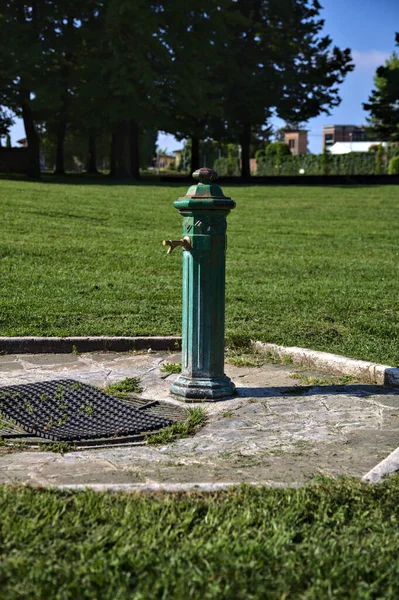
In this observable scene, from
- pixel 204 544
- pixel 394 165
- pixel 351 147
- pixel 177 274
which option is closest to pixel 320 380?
pixel 204 544

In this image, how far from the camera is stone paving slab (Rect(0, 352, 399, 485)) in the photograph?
12.3 feet

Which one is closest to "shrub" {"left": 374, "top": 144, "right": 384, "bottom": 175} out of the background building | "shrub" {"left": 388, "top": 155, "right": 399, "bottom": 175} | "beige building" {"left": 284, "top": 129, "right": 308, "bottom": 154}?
"shrub" {"left": 388, "top": 155, "right": 399, "bottom": 175}

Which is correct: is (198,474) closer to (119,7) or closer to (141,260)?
(141,260)

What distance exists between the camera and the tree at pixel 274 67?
131 feet

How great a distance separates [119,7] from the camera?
30875mm

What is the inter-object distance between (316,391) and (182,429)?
1.23m

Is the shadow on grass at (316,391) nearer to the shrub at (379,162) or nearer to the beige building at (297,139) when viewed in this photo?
the shrub at (379,162)

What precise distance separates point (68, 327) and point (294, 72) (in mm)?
36805

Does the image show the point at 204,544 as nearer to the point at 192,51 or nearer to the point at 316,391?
the point at 316,391

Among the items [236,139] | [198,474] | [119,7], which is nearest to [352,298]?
[198,474]

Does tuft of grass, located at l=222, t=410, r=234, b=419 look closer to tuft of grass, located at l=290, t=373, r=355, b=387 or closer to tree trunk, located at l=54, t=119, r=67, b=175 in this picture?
tuft of grass, located at l=290, t=373, r=355, b=387

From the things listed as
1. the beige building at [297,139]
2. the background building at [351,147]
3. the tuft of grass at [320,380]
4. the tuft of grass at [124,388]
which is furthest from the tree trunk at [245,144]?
the beige building at [297,139]

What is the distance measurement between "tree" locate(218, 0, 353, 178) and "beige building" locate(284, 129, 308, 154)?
68.7 metres

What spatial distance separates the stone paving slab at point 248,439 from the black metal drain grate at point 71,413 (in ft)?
0.85
